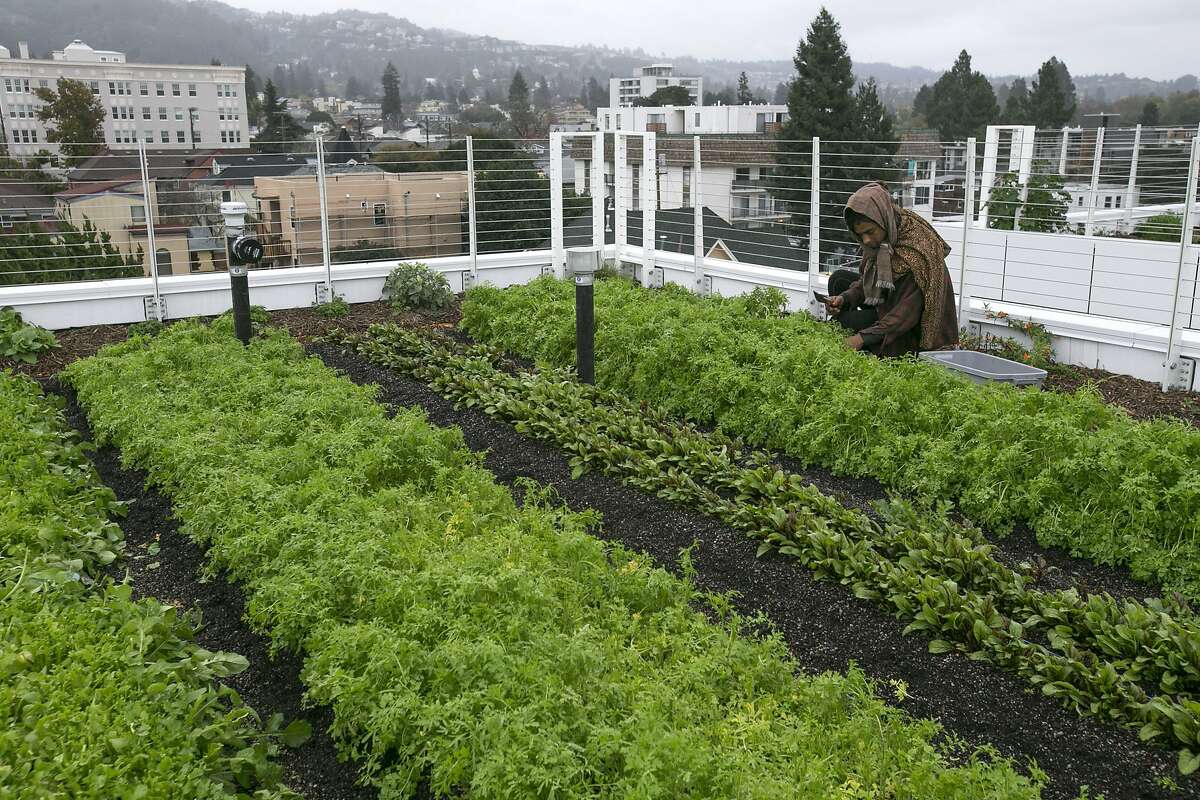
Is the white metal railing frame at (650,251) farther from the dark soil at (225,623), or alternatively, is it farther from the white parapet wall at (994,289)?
the dark soil at (225,623)

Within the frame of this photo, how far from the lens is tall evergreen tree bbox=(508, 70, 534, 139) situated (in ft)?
218

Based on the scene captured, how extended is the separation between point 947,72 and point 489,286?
260ft

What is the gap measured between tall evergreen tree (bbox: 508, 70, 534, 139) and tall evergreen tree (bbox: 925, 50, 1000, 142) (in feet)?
89.1

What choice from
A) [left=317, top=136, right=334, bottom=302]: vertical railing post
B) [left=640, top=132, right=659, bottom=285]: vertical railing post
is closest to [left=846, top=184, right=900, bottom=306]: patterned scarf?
[left=640, top=132, right=659, bottom=285]: vertical railing post

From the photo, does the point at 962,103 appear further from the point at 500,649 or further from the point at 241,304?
the point at 500,649

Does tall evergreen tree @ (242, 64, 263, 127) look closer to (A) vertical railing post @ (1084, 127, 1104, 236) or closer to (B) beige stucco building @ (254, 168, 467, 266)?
(B) beige stucco building @ (254, 168, 467, 266)

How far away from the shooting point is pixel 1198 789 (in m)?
3.33

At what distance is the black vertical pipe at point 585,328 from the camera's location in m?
7.70

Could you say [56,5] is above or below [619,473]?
above

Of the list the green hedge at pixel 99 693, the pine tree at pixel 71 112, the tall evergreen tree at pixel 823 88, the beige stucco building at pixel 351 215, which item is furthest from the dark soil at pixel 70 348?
the pine tree at pixel 71 112

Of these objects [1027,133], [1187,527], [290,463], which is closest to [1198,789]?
[1187,527]

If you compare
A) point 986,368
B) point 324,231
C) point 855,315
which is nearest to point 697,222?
point 855,315

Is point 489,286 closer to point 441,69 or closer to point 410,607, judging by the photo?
point 410,607

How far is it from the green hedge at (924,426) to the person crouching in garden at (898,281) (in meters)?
0.54
